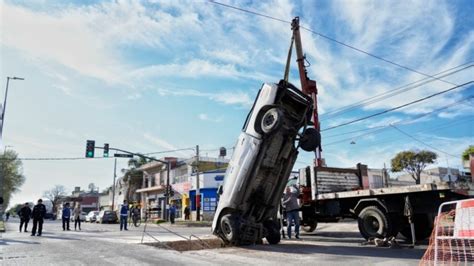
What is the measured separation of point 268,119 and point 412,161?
37.8 m

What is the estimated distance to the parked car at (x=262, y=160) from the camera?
878 centimetres

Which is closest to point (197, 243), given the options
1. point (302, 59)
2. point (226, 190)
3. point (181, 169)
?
point (226, 190)

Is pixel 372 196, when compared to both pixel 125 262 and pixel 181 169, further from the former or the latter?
pixel 181 169

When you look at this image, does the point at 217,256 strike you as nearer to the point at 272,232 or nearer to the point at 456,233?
the point at 272,232

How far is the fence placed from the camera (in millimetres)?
4961

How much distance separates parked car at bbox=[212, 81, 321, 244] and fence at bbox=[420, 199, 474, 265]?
3516 mm

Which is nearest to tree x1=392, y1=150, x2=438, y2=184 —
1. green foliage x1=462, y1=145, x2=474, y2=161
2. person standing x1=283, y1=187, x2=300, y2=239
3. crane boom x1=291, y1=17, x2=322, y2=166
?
green foliage x1=462, y1=145, x2=474, y2=161

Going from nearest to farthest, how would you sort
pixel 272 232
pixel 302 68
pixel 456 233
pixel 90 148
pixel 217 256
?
pixel 456 233 < pixel 217 256 < pixel 272 232 < pixel 302 68 < pixel 90 148

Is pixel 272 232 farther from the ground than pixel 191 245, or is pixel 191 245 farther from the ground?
pixel 272 232

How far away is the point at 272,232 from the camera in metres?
9.70

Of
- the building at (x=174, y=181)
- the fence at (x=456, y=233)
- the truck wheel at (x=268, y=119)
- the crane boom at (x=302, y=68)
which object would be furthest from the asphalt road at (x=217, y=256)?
the building at (x=174, y=181)

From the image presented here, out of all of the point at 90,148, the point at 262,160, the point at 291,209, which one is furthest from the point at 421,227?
the point at 90,148

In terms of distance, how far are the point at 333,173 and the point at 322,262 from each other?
581 cm

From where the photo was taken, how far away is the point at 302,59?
16969mm
